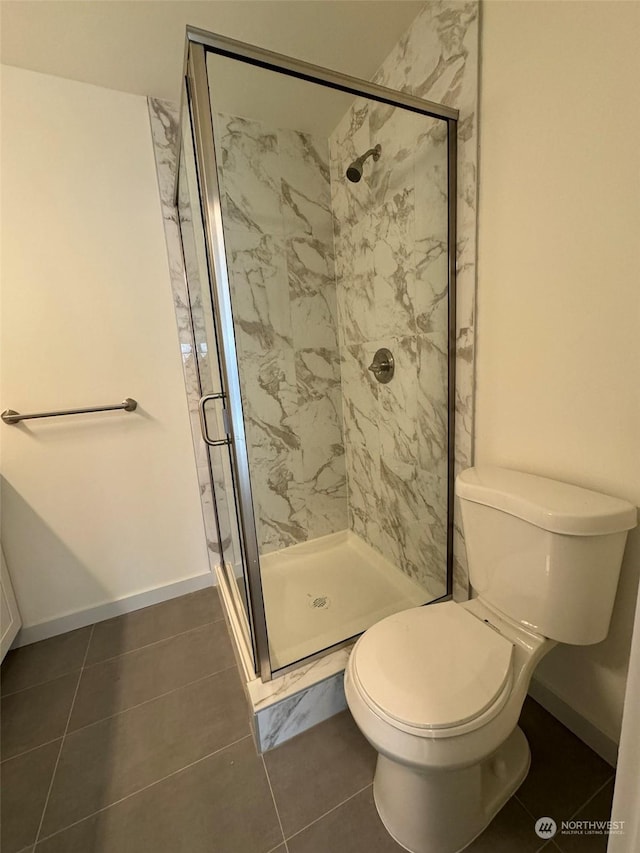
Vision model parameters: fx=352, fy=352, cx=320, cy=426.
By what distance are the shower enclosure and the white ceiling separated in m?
0.16

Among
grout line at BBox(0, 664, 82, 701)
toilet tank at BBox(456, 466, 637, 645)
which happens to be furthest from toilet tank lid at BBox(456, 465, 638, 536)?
grout line at BBox(0, 664, 82, 701)

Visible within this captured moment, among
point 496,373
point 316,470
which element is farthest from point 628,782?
point 316,470

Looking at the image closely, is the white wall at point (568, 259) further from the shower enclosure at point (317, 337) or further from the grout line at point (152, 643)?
the grout line at point (152, 643)

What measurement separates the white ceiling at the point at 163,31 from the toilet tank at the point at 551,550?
1614mm

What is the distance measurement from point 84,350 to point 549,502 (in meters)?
1.80

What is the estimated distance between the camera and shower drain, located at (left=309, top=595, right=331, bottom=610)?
156cm

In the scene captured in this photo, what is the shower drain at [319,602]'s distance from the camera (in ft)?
5.10

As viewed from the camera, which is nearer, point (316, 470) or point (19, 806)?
point (19, 806)

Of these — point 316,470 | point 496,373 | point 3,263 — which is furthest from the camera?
point 316,470

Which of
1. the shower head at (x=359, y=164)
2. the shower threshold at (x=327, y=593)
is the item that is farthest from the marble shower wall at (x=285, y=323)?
the shower head at (x=359, y=164)

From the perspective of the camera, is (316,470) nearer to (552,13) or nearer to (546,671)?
(546,671)

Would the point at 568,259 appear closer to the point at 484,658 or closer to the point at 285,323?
the point at 484,658

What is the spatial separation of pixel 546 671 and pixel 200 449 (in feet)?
5.42

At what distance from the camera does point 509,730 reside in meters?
0.77
